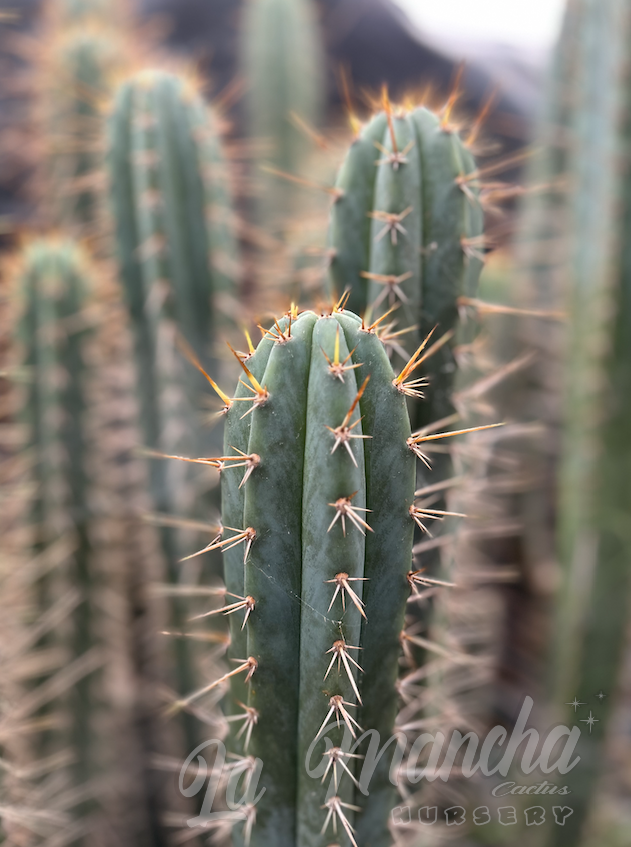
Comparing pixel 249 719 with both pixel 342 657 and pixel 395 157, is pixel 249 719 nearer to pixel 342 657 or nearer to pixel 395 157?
pixel 342 657

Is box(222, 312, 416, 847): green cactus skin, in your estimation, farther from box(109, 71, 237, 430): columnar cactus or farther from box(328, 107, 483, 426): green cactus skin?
box(109, 71, 237, 430): columnar cactus

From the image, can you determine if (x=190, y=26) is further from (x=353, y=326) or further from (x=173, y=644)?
(x=353, y=326)

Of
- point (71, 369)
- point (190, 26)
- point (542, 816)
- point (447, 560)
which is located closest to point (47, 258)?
point (71, 369)

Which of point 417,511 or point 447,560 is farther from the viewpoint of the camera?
point 447,560

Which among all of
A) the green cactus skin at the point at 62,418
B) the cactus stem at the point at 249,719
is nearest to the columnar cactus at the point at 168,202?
the green cactus skin at the point at 62,418

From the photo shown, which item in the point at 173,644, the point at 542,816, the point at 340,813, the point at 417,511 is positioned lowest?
the point at 542,816

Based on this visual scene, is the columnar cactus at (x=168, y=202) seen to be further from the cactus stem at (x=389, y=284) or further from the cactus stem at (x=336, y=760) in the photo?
the cactus stem at (x=336, y=760)

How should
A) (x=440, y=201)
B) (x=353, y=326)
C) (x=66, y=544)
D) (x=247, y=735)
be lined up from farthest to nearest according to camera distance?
(x=66, y=544)
(x=440, y=201)
(x=247, y=735)
(x=353, y=326)
